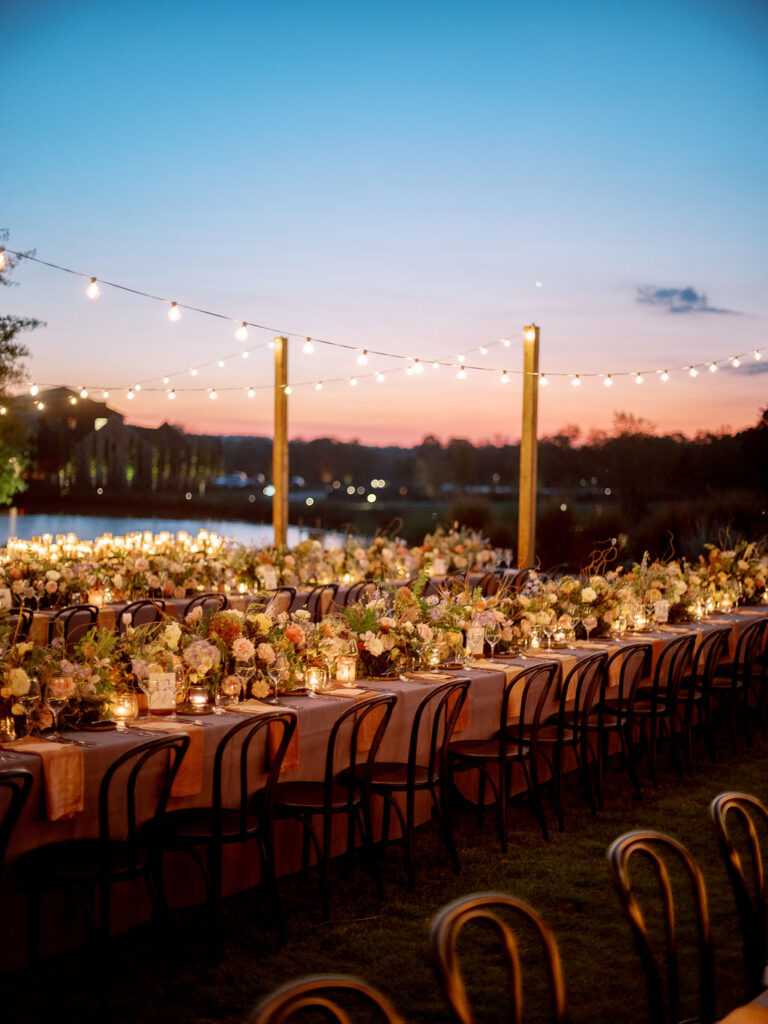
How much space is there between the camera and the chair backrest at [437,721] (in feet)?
15.5

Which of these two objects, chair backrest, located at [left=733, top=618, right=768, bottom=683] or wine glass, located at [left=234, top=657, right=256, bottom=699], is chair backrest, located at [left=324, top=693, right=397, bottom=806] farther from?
chair backrest, located at [left=733, top=618, right=768, bottom=683]

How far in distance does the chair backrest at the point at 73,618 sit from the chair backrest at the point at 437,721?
9.76ft

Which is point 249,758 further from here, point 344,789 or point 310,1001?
point 310,1001

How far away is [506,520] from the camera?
18359 millimetres

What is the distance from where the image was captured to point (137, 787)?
4.07m

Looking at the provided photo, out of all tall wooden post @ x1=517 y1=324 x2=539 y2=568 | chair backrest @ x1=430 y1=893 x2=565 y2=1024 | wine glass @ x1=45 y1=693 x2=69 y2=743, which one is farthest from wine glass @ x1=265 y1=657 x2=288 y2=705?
tall wooden post @ x1=517 y1=324 x2=539 y2=568

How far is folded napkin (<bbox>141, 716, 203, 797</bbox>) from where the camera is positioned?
4.18 m

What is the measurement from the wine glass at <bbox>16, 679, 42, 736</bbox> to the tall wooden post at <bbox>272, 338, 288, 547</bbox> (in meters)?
8.80

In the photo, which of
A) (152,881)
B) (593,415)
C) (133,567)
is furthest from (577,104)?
(593,415)

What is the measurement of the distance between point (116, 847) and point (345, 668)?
181 centimetres

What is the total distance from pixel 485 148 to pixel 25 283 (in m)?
15.8

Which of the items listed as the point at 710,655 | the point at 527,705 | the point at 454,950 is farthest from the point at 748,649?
the point at 454,950

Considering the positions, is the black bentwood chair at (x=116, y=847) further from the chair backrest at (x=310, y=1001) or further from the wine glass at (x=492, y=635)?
the wine glass at (x=492, y=635)

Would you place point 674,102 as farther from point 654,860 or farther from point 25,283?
point 25,283
